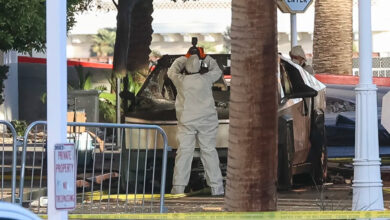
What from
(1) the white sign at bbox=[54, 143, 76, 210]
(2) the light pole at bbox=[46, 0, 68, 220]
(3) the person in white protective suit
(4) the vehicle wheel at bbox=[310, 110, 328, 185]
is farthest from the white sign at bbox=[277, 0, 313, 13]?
(1) the white sign at bbox=[54, 143, 76, 210]

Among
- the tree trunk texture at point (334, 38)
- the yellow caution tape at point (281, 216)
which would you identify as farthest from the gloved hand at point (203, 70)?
the tree trunk texture at point (334, 38)

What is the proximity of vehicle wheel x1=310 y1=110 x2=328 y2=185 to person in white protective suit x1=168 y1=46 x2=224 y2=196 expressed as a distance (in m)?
2.10

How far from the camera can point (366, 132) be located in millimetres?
11258

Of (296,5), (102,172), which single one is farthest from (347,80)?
(102,172)

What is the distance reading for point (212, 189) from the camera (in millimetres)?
13891

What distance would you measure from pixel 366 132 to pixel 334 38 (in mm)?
16810

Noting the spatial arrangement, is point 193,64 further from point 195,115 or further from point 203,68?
point 195,115

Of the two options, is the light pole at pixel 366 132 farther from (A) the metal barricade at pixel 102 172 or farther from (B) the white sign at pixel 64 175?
(B) the white sign at pixel 64 175

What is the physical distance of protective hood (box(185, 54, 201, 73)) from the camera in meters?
13.7

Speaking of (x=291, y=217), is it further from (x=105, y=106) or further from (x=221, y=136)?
(x=105, y=106)

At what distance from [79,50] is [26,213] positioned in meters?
80.7

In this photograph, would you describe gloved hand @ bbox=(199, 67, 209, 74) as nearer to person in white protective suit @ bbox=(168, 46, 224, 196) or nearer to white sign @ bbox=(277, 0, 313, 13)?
person in white protective suit @ bbox=(168, 46, 224, 196)

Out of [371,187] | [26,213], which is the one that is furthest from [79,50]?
[26,213]

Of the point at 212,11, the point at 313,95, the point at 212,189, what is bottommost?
the point at 212,189
